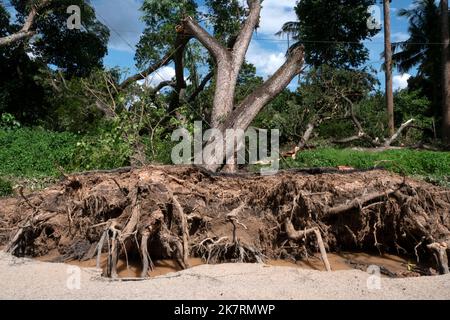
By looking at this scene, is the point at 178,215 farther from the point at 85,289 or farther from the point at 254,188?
the point at 85,289

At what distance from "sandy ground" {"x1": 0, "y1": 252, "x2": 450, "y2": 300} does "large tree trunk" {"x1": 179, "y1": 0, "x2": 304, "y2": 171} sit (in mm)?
4297

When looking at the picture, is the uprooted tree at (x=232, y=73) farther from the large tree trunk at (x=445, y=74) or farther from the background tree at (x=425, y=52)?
the background tree at (x=425, y=52)

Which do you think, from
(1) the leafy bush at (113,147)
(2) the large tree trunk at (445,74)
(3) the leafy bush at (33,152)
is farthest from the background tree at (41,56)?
(2) the large tree trunk at (445,74)

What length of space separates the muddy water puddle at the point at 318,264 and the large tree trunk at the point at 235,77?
3.17 meters

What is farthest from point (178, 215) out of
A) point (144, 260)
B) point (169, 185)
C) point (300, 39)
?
point (300, 39)

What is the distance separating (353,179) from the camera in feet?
23.4

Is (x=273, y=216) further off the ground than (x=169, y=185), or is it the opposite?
(x=169, y=185)

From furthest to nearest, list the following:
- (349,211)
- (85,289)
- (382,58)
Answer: (382,58) < (349,211) < (85,289)

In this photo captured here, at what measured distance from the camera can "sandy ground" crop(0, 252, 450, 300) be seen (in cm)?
432

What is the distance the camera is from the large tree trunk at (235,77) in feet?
32.6

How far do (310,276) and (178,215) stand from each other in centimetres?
211

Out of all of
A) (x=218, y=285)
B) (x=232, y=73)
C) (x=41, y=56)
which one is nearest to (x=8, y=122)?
(x=41, y=56)

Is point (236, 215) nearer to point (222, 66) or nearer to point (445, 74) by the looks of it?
point (222, 66)

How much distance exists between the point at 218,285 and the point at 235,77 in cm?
697
